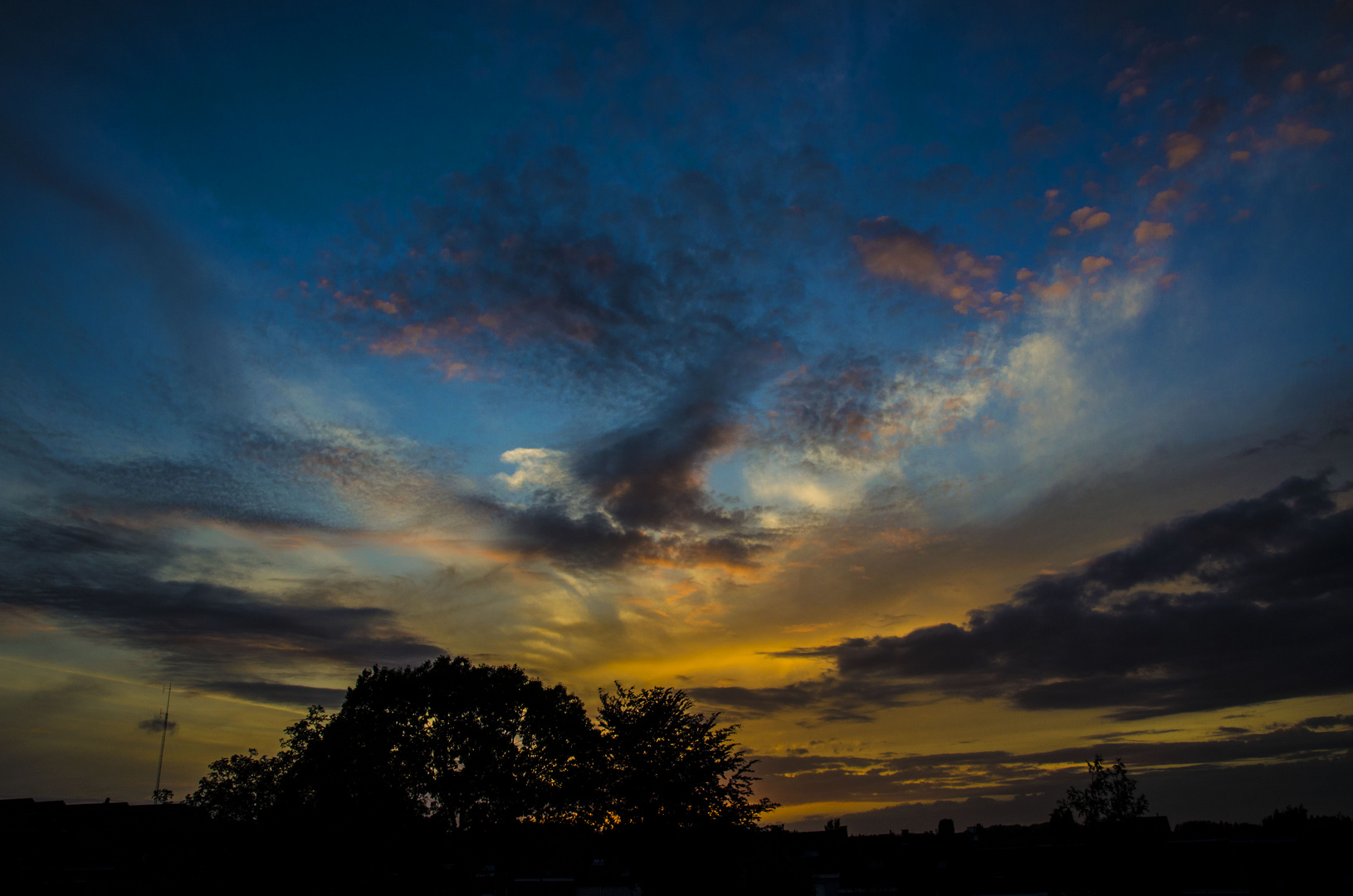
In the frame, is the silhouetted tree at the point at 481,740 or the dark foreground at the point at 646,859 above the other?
the silhouetted tree at the point at 481,740

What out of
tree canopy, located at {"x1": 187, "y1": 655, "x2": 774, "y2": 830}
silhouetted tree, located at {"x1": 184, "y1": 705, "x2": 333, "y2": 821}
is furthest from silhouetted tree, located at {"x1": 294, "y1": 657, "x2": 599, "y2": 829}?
silhouetted tree, located at {"x1": 184, "y1": 705, "x2": 333, "y2": 821}

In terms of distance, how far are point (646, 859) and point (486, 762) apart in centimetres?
1555

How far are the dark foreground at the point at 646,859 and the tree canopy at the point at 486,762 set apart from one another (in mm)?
1165

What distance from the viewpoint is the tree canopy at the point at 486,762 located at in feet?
106

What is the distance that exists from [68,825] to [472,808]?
37744mm

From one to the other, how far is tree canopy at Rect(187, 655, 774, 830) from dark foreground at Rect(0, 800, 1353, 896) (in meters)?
1.16

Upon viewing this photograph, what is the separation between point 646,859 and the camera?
44406 millimetres

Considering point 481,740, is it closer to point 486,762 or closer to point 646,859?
point 486,762

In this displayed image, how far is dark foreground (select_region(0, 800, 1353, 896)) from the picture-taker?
29672mm

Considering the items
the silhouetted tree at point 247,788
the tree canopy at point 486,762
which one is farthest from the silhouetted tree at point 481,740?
the silhouetted tree at point 247,788

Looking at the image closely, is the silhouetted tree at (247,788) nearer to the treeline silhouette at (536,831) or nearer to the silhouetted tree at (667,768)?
the treeline silhouette at (536,831)

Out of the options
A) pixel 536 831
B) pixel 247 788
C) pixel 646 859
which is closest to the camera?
pixel 247 788

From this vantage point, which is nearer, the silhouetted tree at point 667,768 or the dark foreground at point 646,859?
the dark foreground at point 646,859

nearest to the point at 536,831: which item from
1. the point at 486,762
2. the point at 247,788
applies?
the point at 486,762
